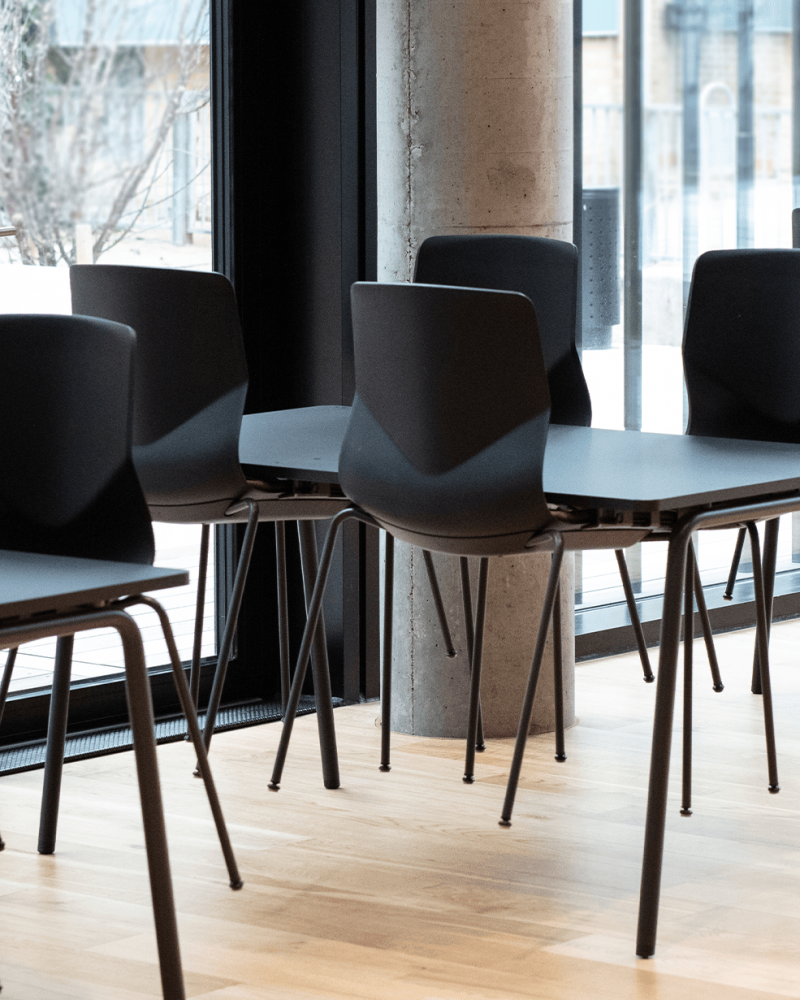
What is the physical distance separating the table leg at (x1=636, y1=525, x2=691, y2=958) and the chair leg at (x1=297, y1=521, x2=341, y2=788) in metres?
1.04

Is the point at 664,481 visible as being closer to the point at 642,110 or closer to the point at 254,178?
the point at 254,178

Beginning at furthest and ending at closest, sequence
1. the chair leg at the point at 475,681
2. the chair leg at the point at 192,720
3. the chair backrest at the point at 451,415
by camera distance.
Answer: the chair leg at the point at 475,681, the chair backrest at the point at 451,415, the chair leg at the point at 192,720

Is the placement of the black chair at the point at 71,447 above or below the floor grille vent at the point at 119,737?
above

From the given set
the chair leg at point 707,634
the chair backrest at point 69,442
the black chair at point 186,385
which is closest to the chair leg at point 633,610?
the chair leg at point 707,634

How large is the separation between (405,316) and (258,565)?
1.59 meters

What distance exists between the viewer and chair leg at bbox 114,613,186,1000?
87.2 inches

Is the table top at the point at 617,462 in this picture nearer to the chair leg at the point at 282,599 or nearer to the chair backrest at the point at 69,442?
the chair leg at the point at 282,599

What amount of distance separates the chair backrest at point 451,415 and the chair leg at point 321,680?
56cm

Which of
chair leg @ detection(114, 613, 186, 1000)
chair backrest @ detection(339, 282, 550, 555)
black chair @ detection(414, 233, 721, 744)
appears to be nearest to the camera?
chair leg @ detection(114, 613, 186, 1000)

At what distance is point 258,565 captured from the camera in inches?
176

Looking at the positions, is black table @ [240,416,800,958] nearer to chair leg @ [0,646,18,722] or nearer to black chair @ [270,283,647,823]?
black chair @ [270,283,647,823]

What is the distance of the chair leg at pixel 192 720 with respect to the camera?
97.3 inches

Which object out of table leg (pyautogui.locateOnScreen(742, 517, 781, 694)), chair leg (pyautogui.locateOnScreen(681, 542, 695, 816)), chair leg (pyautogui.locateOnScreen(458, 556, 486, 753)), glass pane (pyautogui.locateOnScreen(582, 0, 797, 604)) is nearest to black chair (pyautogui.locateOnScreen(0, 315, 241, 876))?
chair leg (pyautogui.locateOnScreen(681, 542, 695, 816))

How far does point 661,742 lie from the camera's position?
8.86 ft
